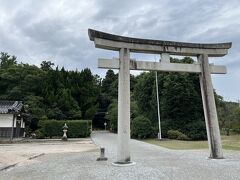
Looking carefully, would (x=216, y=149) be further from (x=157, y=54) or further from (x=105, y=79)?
(x=105, y=79)

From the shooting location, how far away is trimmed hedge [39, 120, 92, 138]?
103 ft

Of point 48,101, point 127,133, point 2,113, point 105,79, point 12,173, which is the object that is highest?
point 105,79

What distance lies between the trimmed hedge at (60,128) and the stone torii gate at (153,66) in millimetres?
22239

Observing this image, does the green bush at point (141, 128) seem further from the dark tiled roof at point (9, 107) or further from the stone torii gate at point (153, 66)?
the stone torii gate at point (153, 66)

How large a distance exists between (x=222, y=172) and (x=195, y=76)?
23.0 meters

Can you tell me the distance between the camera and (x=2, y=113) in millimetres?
27172

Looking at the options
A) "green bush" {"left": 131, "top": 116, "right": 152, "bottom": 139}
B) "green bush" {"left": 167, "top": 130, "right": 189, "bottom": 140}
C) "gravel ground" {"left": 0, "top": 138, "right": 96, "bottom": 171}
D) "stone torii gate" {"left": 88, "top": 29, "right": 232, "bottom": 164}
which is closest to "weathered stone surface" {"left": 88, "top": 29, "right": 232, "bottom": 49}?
"stone torii gate" {"left": 88, "top": 29, "right": 232, "bottom": 164}

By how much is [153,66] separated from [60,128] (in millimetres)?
22685

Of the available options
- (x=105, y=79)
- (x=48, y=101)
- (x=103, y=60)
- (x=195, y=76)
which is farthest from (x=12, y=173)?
(x=105, y=79)

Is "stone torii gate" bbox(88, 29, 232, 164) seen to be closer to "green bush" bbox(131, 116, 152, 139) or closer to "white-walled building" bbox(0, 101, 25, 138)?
"green bush" bbox(131, 116, 152, 139)

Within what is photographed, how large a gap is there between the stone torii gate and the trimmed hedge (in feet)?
73.0

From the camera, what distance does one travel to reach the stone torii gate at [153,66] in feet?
33.4

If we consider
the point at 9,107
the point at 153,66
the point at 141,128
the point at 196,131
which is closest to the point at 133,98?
the point at 141,128

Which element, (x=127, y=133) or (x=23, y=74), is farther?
(x=23, y=74)
